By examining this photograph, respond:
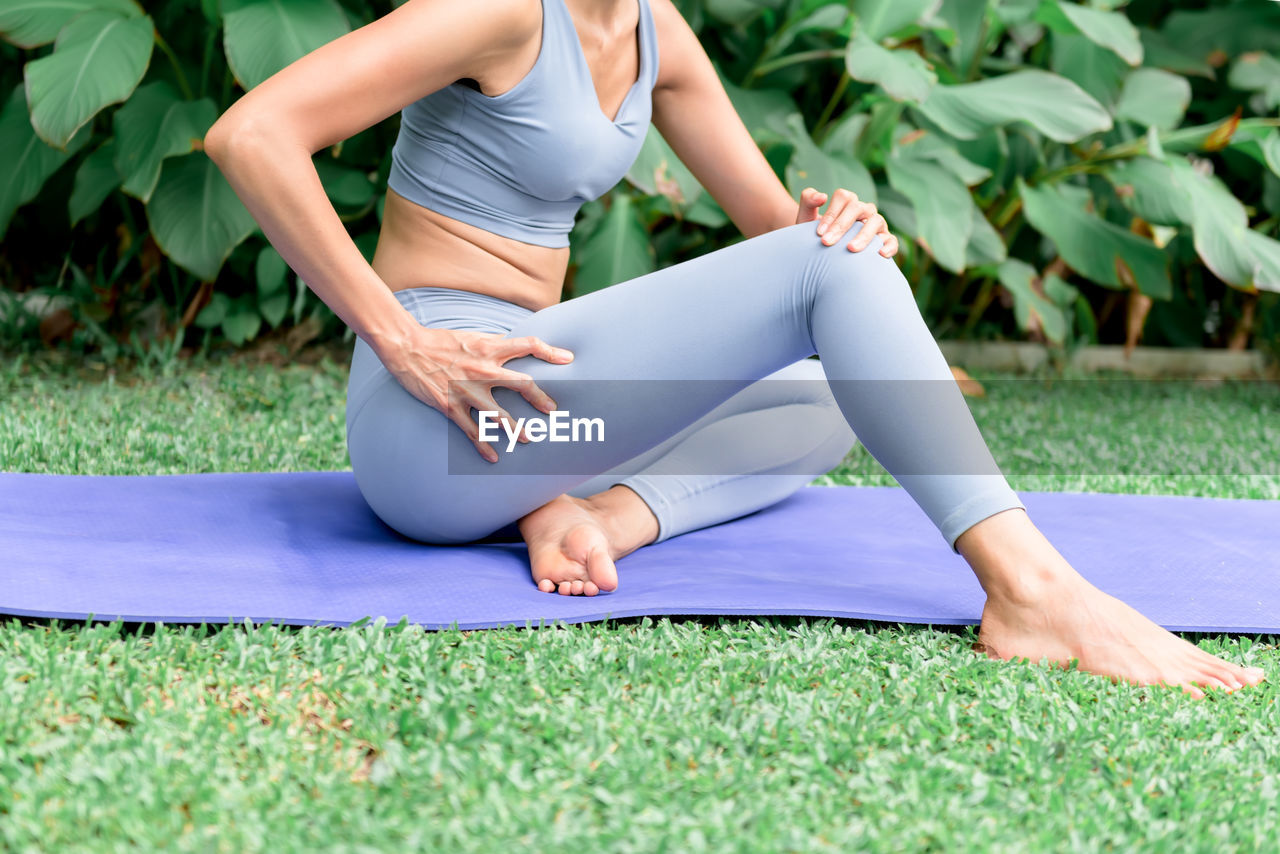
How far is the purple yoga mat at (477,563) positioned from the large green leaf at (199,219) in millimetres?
1070

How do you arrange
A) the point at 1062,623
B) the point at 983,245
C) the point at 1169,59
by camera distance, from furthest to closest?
the point at 1169,59, the point at 983,245, the point at 1062,623

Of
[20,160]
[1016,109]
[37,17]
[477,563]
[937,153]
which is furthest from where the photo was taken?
[937,153]

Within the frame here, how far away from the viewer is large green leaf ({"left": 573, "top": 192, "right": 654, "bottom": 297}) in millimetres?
2900

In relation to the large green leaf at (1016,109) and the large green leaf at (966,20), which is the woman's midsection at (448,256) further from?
the large green leaf at (966,20)

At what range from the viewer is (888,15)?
290 centimetres

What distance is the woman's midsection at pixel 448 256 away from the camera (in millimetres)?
1431

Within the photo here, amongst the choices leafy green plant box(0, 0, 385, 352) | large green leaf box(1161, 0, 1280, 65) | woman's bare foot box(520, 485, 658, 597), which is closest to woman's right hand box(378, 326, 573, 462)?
woman's bare foot box(520, 485, 658, 597)

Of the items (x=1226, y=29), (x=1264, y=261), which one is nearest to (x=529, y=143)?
(x=1264, y=261)

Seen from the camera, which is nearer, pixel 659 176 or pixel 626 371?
pixel 626 371

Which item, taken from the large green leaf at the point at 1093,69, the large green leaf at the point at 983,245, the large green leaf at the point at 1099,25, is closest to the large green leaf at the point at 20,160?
the large green leaf at the point at 983,245

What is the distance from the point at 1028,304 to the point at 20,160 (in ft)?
9.16

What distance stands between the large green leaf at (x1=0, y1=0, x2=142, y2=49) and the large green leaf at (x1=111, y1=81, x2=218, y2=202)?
0.21 m

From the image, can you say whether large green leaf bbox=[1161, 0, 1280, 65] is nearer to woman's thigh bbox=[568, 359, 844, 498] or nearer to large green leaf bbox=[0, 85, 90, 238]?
woman's thigh bbox=[568, 359, 844, 498]

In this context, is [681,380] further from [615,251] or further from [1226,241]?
[1226,241]
